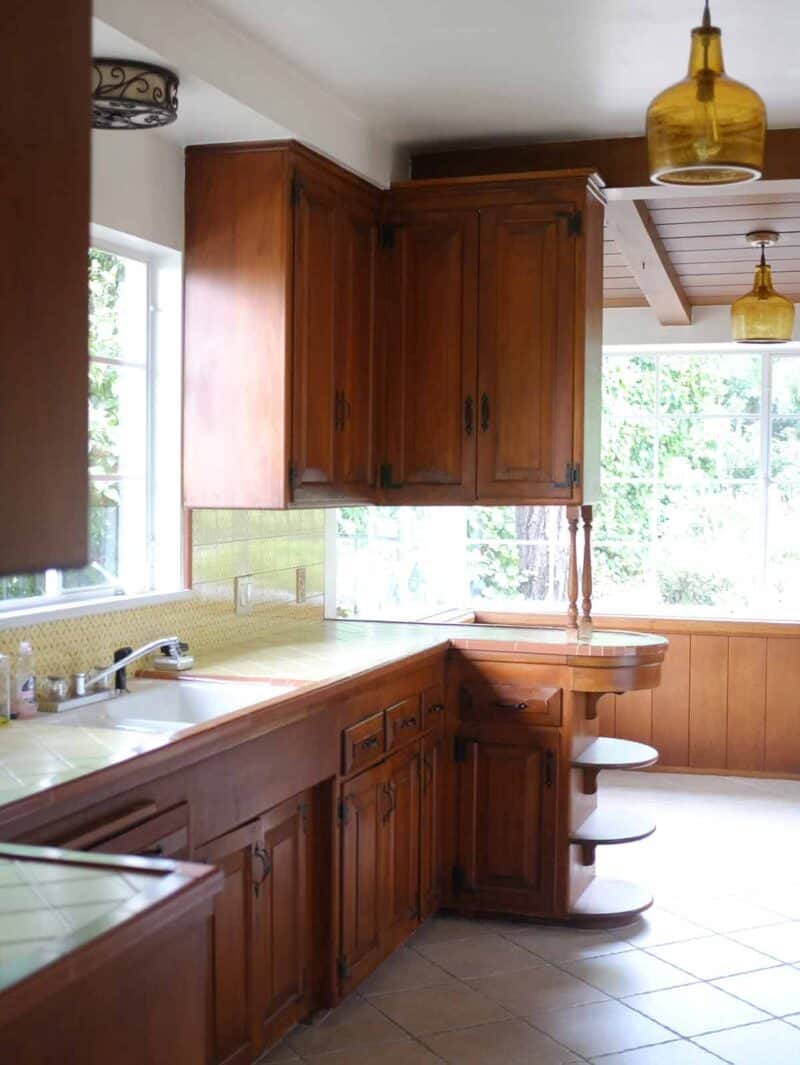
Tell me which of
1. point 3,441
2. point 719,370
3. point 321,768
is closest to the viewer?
point 3,441

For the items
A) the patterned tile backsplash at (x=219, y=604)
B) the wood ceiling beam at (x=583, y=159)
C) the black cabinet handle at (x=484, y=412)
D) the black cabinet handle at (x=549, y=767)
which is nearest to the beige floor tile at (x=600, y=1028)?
the black cabinet handle at (x=549, y=767)

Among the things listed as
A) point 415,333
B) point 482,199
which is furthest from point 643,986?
point 482,199

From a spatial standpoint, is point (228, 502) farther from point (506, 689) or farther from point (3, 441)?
point (3, 441)

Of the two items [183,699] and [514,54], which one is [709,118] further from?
[183,699]

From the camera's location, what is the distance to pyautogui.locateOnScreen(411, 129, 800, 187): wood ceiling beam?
4.06 metres

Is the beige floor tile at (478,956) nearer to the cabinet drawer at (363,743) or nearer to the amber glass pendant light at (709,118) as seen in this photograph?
the cabinet drawer at (363,743)

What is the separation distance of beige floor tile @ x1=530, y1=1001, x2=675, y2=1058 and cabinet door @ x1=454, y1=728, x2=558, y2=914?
67 centimetres

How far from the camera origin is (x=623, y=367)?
22.9 ft

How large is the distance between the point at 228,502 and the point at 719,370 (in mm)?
3926

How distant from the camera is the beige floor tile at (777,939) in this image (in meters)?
3.92

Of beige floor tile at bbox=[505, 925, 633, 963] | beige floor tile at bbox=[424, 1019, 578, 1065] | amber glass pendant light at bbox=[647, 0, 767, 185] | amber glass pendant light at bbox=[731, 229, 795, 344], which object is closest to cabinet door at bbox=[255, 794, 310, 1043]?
beige floor tile at bbox=[424, 1019, 578, 1065]

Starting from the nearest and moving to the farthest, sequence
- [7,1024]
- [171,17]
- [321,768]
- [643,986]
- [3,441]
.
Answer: [3,441]
[7,1024]
[171,17]
[321,768]
[643,986]

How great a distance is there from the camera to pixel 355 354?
4.20 m

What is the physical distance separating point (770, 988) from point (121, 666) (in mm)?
2009
